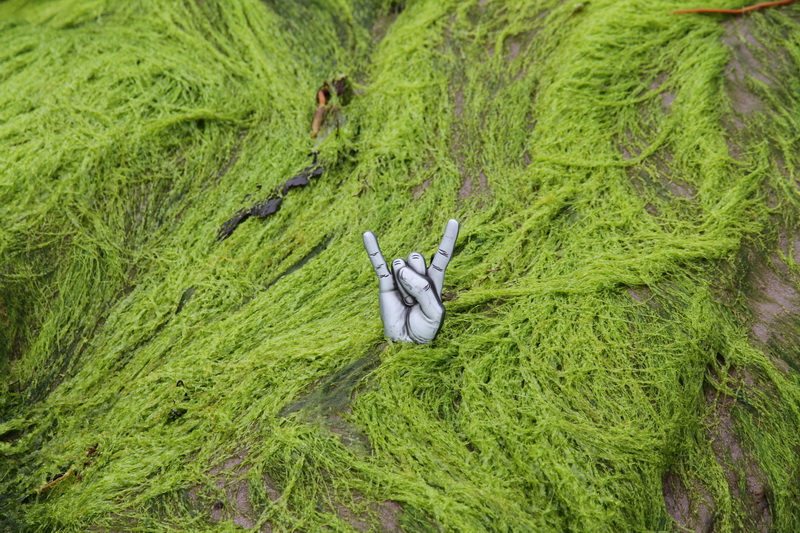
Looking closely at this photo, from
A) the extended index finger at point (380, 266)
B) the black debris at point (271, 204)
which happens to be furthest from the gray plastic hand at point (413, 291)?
the black debris at point (271, 204)

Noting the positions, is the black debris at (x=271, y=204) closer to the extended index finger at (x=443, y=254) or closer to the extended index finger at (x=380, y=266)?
the extended index finger at (x=380, y=266)

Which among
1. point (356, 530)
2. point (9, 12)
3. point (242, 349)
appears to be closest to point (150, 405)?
point (242, 349)

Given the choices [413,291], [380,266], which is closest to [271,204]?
[380,266]

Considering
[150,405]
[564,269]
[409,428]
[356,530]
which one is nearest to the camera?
[356,530]

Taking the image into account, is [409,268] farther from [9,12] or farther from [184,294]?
[9,12]

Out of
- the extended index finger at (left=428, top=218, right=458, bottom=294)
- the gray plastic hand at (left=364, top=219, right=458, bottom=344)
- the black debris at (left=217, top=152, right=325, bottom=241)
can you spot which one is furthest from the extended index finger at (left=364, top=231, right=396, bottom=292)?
the black debris at (left=217, top=152, right=325, bottom=241)

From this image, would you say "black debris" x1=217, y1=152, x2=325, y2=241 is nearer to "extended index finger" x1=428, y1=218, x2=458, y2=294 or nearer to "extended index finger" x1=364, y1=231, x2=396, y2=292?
"extended index finger" x1=364, y1=231, x2=396, y2=292
